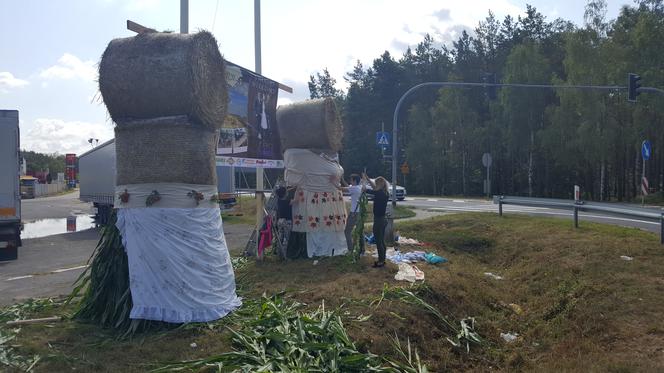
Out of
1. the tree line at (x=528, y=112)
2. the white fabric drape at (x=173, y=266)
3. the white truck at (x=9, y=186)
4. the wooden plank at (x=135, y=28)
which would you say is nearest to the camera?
the white fabric drape at (x=173, y=266)

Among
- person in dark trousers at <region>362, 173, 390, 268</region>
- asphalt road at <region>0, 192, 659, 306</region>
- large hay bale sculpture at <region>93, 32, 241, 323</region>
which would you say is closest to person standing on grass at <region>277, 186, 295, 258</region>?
person in dark trousers at <region>362, 173, 390, 268</region>

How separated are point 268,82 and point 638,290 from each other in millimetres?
8921

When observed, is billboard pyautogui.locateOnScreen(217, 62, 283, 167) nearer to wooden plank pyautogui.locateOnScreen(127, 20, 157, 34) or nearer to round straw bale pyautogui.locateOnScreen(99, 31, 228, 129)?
wooden plank pyautogui.locateOnScreen(127, 20, 157, 34)

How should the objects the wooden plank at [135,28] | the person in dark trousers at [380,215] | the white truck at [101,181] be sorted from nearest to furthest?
the wooden plank at [135,28]
the person in dark trousers at [380,215]
the white truck at [101,181]

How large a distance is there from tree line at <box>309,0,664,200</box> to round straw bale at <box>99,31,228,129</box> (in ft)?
61.2

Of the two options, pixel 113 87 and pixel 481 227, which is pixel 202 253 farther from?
pixel 481 227

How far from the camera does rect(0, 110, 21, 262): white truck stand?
582 inches

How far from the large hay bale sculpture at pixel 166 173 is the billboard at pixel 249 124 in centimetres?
466

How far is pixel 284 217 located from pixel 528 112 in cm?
3361

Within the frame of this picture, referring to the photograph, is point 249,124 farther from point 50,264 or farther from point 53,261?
point 53,261

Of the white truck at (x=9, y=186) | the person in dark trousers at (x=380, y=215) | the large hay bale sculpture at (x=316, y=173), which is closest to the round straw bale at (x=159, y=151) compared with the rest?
the person in dark trousers at (x=380, y=215)

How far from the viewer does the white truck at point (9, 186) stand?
14.8 m

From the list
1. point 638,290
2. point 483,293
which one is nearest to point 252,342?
point 483,293

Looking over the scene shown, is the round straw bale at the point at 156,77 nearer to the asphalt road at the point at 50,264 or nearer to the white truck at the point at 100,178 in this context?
the asphalt road at the point at 50,264
